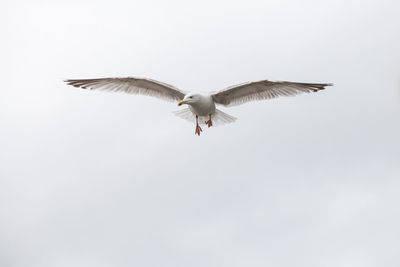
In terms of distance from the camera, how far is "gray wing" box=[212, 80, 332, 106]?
2345 cm

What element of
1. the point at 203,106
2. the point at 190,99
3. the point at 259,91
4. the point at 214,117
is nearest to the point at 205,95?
the point at 203,106

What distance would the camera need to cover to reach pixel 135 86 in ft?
82.5

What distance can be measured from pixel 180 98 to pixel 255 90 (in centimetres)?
300

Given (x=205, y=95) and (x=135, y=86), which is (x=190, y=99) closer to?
(x=205, y=95)

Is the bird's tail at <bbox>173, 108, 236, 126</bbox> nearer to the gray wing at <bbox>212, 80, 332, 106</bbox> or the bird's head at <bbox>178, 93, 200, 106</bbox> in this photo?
the gray wing at <bbox>212, 80, 332, 106</bbox>

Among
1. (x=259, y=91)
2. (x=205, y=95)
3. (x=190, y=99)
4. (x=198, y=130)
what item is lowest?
(x=198, y=130)

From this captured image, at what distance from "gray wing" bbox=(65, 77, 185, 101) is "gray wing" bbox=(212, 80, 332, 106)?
5.48 feet

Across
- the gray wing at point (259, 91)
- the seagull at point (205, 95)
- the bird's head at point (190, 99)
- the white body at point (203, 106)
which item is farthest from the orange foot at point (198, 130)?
the bird's head at point (190, 99)

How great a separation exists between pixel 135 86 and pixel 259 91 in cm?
466

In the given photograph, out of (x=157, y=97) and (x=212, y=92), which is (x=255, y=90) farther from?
(x=157, y=97)

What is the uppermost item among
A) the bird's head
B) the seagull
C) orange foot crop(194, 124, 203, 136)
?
the seagull

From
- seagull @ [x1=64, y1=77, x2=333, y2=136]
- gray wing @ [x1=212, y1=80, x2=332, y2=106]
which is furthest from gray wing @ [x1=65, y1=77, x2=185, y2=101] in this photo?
gray wing @ [x1=212, y1=80, x2=332, y2=106]

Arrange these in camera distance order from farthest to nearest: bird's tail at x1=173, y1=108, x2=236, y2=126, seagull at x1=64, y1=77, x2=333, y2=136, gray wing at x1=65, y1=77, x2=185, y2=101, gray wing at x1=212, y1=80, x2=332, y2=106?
bird's tail at x1=173, y1=108, x2=236, y2=126 → gray wing at x1=65, y1=77, x2=185, y2=101 → seagull at x1=64, y1=77, x2=333, y2=136 → gray wing at x1=212, y1=80, x2=332, y2=106

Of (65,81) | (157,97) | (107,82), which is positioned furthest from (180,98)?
(65,81)
